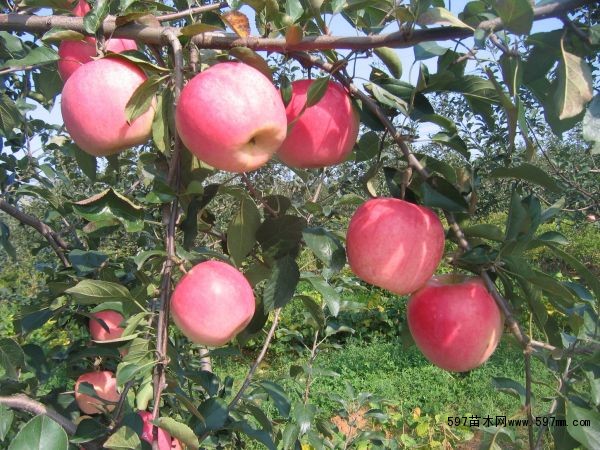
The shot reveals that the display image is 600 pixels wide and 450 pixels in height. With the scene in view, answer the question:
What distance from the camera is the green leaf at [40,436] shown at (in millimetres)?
667

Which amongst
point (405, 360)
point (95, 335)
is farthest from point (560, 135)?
point (405, 360)

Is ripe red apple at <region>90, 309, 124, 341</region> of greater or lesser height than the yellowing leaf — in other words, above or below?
below

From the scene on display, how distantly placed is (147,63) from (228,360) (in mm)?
3961

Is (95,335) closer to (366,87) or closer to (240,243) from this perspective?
(240,243)

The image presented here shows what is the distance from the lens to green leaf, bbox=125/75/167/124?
71cm

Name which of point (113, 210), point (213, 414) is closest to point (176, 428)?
point (113, 210)

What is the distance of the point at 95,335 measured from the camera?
139cm

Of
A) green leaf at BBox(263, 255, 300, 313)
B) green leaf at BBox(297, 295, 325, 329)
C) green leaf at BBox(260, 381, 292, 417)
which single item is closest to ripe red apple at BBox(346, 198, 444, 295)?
green leaf at BBox(263, 255, 300, 313)

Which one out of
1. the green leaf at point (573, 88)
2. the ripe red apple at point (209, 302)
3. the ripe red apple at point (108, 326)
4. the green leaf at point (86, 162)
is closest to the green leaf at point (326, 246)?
the ripe red apple at point (209, 302)

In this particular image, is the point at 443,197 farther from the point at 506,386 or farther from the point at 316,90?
the point at 506,386

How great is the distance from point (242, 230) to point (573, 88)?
0.56 m

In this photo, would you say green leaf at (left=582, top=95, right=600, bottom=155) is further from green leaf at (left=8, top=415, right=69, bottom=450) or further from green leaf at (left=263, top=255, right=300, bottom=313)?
green leaf at (left=8, top=415, right=69, bottom=450)

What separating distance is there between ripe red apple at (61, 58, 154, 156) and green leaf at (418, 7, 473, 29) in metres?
0.40

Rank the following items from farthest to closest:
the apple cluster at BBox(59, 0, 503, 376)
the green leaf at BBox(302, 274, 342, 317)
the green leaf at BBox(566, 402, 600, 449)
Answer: the green leaf at BBox(302, 274, 342, 317), the green leaf at BBox(566, 402, 600, 449), the apple cluster at BBox(59, 0, 503, 376)
